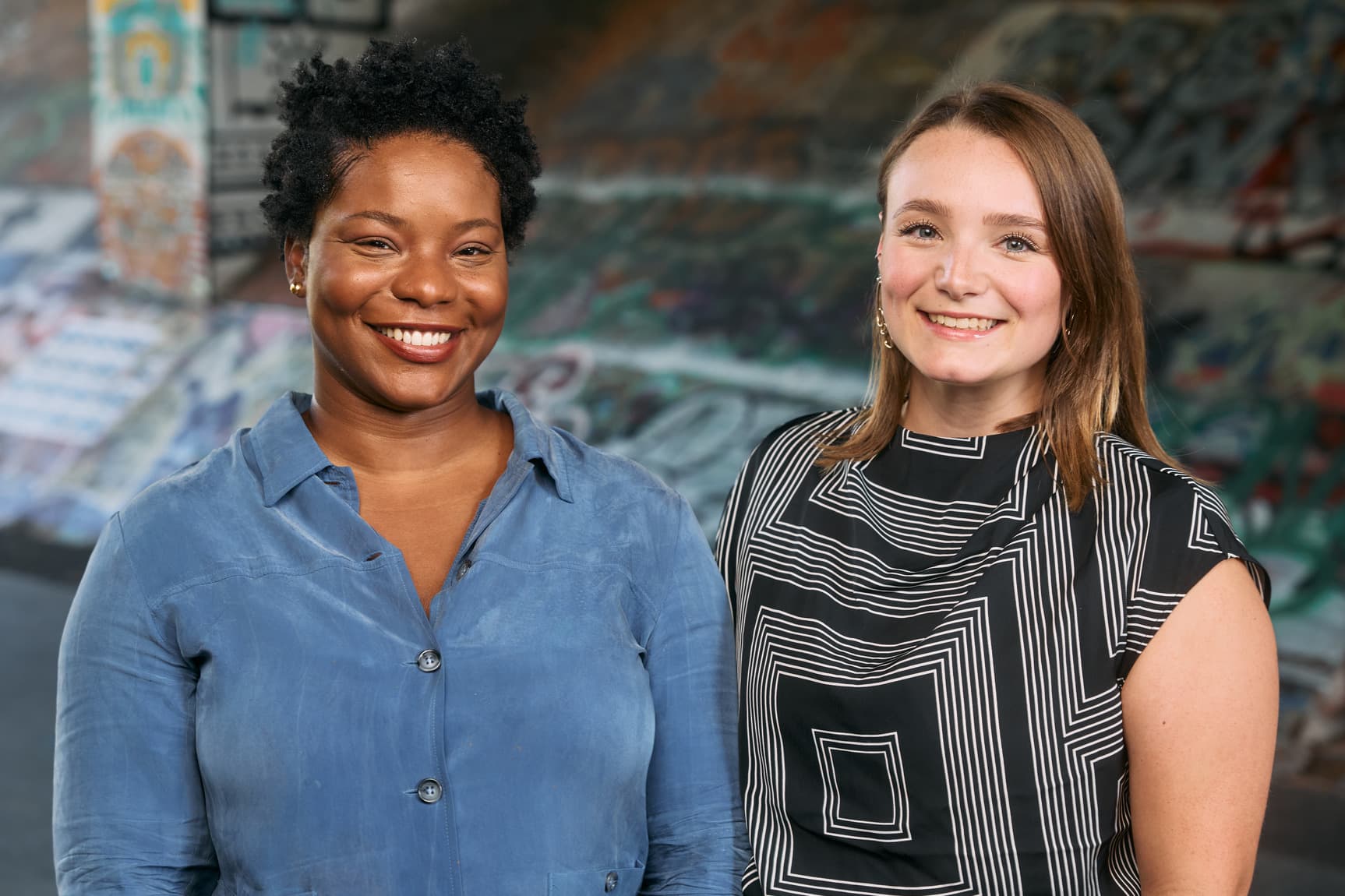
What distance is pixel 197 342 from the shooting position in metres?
10.9

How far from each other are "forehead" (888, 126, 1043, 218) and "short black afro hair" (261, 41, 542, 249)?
655 millimetres

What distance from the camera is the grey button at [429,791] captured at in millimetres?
1880

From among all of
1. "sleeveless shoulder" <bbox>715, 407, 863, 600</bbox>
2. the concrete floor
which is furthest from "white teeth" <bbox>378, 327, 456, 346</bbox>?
the concrete floor

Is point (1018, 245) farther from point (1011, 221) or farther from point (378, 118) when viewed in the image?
point (378, 118)

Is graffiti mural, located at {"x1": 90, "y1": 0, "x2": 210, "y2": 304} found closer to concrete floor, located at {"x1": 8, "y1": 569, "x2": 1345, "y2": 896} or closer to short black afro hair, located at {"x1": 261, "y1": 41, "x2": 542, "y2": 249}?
concrete floor, located at {"x1": 8, "y1": 569, "x2": 1345, "y2": 896}

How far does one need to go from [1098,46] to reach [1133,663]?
A: 30.0ft

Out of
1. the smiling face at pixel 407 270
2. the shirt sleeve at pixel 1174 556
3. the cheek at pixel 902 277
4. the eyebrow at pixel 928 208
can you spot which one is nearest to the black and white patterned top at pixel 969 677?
the shirt sleeve at pixel 1174 556

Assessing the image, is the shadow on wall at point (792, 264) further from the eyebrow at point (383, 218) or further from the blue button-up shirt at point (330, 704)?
the eyebrow at point (383, 218)

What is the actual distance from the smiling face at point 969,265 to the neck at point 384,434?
2.50 feet

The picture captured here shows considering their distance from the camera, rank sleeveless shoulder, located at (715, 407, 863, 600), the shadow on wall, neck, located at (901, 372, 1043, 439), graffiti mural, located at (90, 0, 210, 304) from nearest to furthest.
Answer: neck, located at (901, 372, 1043, 439)
sleeveless shoulder, located at (715, 407, 863, 600)
the shadow on wall
graffiti mural, located at (90, 0, 210, 304)

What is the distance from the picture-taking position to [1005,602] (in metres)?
2.20

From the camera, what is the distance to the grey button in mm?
1880

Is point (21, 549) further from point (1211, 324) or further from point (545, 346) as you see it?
point (1211, 324)

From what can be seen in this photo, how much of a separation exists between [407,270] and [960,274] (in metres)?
0.87
